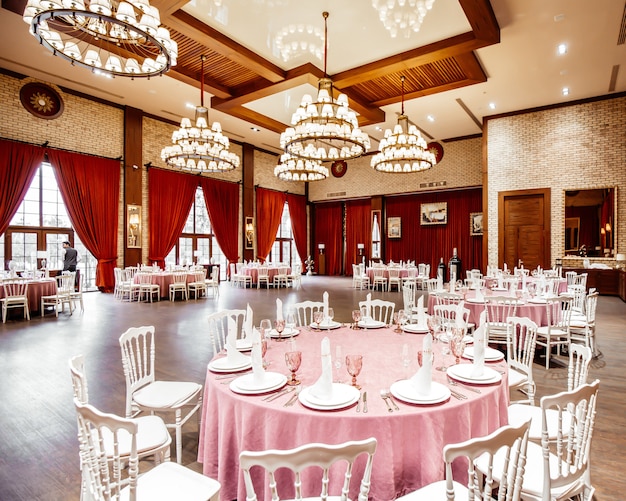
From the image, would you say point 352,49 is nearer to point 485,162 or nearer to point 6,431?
point 485,162

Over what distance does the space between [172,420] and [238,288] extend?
1005cm

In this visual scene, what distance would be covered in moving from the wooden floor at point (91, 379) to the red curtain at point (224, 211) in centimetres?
642

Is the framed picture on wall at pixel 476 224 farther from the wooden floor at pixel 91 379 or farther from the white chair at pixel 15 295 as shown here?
the white chair at pixel 15 295

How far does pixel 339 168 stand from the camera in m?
18.8

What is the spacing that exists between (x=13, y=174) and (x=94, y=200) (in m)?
2.04

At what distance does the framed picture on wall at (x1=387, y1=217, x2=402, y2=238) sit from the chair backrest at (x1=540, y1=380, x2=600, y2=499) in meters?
→ 16.2

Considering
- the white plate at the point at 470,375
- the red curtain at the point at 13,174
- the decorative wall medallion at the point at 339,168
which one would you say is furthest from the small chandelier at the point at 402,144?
the decorative wall medallion at the point at 339,168

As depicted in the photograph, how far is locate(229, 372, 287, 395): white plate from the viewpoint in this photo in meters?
1.93

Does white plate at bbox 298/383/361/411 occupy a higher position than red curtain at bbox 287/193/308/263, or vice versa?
red curtain at bbox 287/193/308/263

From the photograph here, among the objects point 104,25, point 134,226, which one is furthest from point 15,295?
point 104,25

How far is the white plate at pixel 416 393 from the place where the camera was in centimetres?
180

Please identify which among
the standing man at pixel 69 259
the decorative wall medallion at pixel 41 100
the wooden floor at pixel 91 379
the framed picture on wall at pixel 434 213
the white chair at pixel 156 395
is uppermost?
the decorative wall medallion at pixel 41 100

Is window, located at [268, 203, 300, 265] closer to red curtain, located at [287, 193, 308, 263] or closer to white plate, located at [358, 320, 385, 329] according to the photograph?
red curtain, located at [287, 193, 308, 263]

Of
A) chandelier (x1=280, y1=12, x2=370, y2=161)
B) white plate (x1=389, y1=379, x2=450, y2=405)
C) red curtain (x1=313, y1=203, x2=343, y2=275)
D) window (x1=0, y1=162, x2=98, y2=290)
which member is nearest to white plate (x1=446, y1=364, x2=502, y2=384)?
white plate (x1=389, y1=379, x2=450, y2=405)
